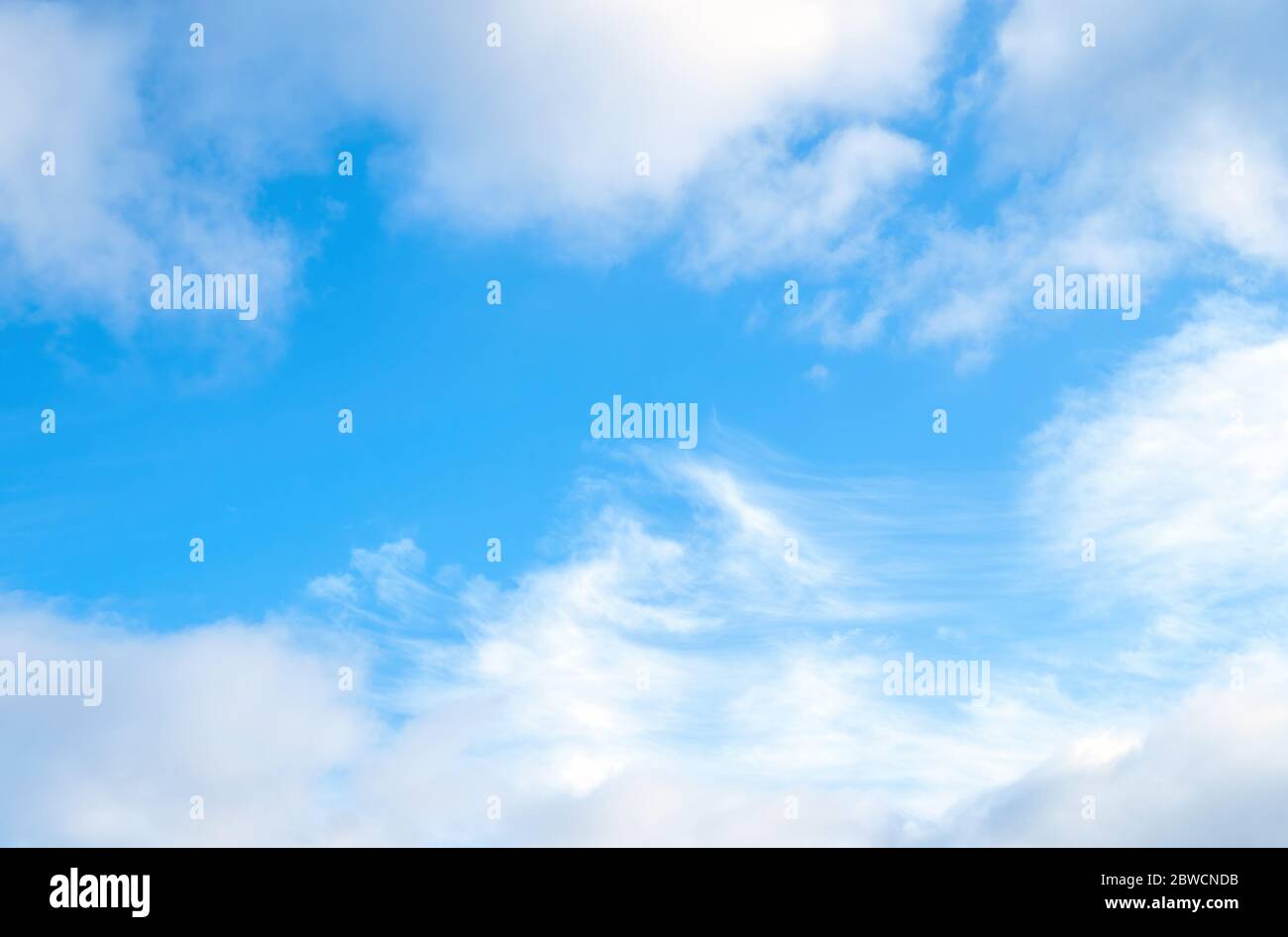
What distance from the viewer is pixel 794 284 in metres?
46.2
